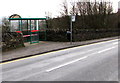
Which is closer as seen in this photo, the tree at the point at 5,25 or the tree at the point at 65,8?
the tree at the point at 5,25

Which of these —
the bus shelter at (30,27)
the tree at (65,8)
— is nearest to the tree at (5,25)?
the bus shelter at (30,27)

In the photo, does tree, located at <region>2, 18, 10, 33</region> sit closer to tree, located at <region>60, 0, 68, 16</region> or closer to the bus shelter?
the bus shelter

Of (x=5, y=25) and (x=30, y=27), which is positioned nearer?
(x=5, y=25)

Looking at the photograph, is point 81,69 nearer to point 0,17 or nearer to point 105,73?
point 105,73

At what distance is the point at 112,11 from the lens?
3061cm

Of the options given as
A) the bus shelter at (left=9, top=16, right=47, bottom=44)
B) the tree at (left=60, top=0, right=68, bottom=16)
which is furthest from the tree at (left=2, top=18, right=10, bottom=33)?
the tree at (left=60, top=0, right=68, bottom=16)

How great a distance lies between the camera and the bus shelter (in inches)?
639

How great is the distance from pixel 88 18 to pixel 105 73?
20655mm

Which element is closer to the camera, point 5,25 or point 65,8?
point 5,25

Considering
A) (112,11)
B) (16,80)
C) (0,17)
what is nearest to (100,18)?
(112,11)

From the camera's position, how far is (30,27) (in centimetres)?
1741

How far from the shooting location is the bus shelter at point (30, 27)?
16241 mm

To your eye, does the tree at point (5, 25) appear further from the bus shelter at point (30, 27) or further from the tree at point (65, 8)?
the tree at point (65, 8)

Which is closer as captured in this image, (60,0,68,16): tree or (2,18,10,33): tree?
(2,18,10,33): tree
